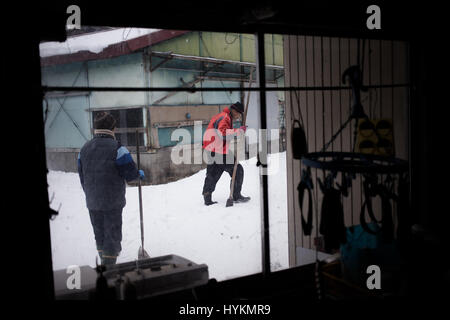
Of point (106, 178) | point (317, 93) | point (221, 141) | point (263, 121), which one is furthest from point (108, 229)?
point (221, 141)

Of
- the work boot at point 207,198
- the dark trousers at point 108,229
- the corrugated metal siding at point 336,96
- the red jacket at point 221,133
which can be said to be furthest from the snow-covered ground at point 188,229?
the red jacket at point 221,133

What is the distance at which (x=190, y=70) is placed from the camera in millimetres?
10391

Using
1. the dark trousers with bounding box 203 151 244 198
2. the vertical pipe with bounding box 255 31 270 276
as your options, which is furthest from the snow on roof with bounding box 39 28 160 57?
Result: the vertical pipe with bounding box 255 31 270 276

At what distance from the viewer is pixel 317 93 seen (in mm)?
4406

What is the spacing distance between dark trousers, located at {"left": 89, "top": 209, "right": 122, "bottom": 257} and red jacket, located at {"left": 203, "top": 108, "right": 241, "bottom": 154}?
3161 mm

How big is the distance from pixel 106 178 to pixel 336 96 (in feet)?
8.03

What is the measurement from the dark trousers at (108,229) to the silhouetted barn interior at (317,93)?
67.7 inches

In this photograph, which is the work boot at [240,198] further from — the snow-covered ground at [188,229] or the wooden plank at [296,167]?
the wooden plank at [296,167]

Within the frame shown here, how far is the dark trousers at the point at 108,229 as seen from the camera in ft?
14.3

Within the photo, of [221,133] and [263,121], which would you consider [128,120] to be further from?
[263,121]

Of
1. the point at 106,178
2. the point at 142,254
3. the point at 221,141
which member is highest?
the point at 221,141

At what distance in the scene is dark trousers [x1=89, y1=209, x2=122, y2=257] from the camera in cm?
436

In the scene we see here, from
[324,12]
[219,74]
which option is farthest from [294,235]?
[219,74]
